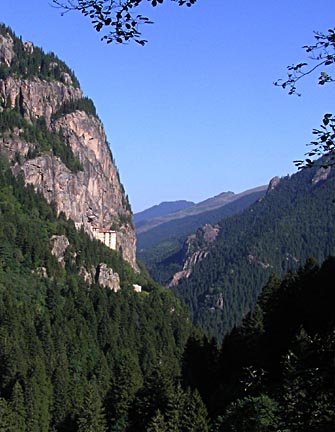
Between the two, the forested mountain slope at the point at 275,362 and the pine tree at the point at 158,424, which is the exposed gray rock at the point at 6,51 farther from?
the pine tree at the point at 158,424

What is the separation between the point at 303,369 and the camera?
1390 cm

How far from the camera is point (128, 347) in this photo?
105 meters

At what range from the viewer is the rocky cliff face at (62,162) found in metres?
157

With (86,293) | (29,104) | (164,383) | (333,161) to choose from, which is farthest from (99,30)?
(29,104)

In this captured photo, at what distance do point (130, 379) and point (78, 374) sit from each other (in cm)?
2945

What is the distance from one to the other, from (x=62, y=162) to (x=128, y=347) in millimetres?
69499

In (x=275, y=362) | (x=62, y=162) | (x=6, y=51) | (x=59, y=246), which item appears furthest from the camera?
(x=6, y=51)

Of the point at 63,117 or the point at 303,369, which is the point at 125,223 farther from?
the point at 303,369

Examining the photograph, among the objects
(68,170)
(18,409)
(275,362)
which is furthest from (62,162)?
(275,362)

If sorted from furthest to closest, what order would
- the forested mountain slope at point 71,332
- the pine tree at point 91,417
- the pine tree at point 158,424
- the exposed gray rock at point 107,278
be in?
the exposed gray rock at point 107,278 < the forested mountain slope at point 71,332 < the pine tree at point 91,417 < the pine tree at point 158,424

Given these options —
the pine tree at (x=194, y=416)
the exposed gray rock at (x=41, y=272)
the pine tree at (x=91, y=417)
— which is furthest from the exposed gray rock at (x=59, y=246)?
the pine tree at (x=194, y=416)

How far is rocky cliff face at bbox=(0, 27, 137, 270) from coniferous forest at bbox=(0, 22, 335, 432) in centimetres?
378

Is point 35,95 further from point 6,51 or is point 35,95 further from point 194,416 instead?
point 194,416

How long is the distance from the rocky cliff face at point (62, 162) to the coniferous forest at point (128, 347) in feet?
12.4
